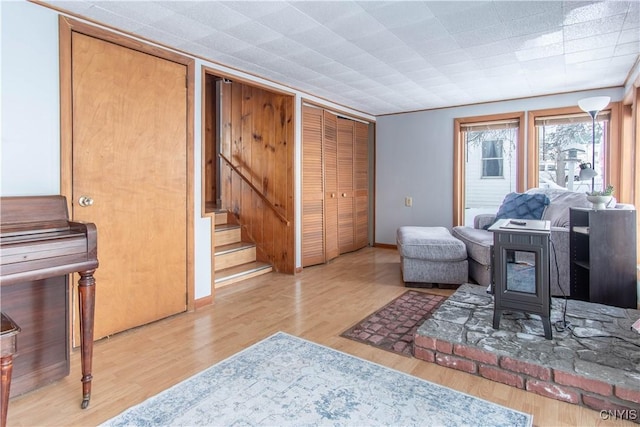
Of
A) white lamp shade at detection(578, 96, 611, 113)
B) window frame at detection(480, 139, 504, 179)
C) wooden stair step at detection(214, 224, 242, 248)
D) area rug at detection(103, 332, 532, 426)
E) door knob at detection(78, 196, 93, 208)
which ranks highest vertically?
white lamp shade at detection(578, 96, 611, 113)

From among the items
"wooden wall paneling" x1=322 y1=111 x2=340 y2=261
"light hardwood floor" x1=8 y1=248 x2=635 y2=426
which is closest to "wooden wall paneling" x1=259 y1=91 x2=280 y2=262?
"light hardwood floor" x1=8 y1=248 x2=635 y2=426

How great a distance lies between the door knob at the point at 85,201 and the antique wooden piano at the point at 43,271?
14.1 inches

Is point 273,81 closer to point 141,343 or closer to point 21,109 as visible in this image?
point 21,109

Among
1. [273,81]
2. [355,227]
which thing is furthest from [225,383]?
[355,227]

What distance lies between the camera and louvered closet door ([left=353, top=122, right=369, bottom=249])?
5.84 m

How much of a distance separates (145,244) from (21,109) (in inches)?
46.0

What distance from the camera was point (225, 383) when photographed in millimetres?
2006

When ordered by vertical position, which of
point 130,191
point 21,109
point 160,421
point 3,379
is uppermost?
point 21,109

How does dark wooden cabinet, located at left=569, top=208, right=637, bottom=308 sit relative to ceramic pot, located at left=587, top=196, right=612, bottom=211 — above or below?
below

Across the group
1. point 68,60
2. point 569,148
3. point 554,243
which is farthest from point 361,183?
point 68,60

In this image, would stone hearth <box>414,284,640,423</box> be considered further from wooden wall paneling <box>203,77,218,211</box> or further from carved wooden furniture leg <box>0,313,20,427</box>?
wooden wall paneling <box>203,77,218,211</box>

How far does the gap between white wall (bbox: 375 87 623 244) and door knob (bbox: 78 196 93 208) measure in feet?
14.8

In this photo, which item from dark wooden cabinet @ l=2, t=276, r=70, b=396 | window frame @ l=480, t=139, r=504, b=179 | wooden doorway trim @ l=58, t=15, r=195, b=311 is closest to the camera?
dark wooden cabinet @ l=2, t=276, r=70, b=396

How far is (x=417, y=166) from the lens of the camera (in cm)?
574
